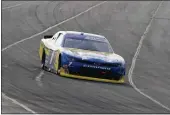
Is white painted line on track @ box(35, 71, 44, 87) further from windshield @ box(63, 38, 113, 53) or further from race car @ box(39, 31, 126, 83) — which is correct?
windshield @ box(63, 38, 113, 53)

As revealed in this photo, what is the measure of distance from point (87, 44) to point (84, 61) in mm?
1541

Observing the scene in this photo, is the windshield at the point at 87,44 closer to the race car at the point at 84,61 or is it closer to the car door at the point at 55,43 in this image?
the race car at the point at 84,61

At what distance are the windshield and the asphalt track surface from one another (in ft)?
3.83

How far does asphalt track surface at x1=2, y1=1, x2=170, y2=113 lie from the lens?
1192 centimetres

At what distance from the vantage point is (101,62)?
52.0ft

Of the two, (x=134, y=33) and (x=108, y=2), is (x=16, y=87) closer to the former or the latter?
(x=134, y=33)

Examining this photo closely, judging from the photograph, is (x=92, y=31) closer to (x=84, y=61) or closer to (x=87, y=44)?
(x=87, y=44)

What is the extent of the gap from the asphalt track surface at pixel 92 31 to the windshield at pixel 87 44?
45.9 inches

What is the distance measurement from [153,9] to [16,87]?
99.8 feet

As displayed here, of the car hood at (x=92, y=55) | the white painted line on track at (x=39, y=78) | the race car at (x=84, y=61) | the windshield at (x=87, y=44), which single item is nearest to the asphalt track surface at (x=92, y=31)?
the white painted line on track at (x=39, y=78)

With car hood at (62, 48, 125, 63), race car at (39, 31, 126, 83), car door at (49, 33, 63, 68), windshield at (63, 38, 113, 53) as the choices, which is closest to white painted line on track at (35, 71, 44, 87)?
race car at (39, 31, 126, 83)

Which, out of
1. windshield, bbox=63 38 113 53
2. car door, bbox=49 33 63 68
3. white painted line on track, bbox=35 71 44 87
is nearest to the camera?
white painted line on track, bbox=35 71 44 87

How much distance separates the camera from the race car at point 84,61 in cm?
1573

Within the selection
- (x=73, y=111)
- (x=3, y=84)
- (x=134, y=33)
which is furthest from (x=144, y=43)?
(x=73, y=111)
